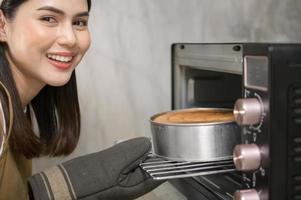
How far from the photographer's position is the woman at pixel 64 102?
689mm

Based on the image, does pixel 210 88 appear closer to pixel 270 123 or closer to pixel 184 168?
pixel 184 168

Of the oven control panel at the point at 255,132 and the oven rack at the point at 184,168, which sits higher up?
the oven control panel at the point at 255,132

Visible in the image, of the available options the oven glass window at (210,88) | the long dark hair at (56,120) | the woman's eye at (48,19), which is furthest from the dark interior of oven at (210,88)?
the woman's eye at (48,19)

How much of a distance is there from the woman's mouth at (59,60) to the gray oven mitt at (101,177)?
0.20 meters

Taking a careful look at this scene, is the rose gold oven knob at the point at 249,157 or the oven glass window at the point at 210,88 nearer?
the rose gold oven knob at the point at 249,157

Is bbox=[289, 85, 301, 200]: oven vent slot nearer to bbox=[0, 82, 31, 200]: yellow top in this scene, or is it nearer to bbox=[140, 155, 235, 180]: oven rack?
bbox=[140, 155, 235, 180]: oven rack

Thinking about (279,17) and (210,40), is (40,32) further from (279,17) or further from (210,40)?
(279,17)

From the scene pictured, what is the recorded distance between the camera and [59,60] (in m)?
0.81

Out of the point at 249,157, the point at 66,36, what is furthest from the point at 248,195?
the point at 66,36

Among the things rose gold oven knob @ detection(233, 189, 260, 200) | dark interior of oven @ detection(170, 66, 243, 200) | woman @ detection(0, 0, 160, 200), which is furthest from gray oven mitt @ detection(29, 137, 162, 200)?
dark interior of oven @ detection(170, 66, 243, 200)

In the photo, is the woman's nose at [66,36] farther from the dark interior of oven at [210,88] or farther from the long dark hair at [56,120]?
the dark interior of oven at [210,88]

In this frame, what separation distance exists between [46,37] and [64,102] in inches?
9.8

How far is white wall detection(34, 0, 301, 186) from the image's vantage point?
1.04 metres

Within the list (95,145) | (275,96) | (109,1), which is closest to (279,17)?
A: (109,1)
